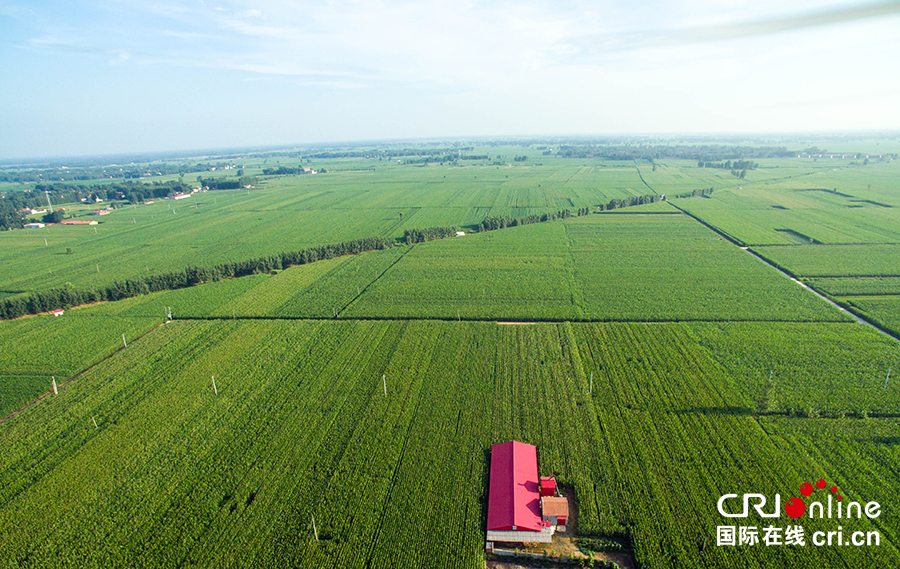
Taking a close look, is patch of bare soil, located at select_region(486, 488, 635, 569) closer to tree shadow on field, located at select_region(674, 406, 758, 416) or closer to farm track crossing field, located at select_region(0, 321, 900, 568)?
farm track crossing field, located at select_region(0, 321, 900, 568)

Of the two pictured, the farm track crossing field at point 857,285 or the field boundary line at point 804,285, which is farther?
the farm track crossing field at point 857,285

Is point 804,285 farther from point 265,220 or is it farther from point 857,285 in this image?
point 265,220

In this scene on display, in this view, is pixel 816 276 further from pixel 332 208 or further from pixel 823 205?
pixel 332 208

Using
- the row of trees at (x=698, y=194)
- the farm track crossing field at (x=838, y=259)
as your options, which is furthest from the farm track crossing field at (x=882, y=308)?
the row of trees at (x=698, y=194)

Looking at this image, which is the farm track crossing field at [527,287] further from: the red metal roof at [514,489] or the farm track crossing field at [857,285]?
the red metal roof at [514,489]

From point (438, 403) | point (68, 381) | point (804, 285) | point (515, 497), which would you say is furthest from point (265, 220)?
point (804, 285)

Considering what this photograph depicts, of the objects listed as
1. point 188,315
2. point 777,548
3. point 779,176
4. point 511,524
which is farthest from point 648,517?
point 779,176
